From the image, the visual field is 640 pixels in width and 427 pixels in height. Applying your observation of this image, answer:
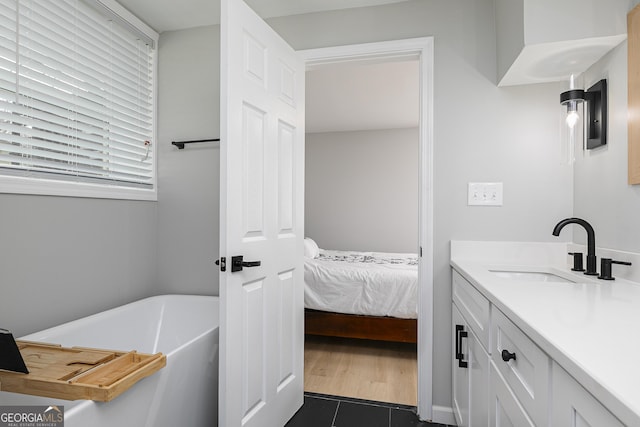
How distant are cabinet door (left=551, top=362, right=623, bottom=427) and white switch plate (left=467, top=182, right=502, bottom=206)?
1377mm

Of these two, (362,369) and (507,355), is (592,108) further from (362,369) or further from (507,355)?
(362,369)

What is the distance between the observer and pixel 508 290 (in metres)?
1.15

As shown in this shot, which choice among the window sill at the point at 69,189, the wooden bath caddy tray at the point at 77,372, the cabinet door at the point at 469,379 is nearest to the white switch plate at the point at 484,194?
the cabinet door at the point at 469,379

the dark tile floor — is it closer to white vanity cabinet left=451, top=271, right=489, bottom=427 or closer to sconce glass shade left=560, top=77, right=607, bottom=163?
white vanity cabinet left=451, top=271, right=489, bottom=427

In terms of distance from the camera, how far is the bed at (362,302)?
3062 mm

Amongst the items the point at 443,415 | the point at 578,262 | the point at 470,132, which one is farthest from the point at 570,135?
the point at 443,415

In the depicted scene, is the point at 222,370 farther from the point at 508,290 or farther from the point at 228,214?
the point at 508,290

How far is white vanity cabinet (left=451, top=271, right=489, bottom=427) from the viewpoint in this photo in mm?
1278

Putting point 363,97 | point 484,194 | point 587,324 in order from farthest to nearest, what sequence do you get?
point 363,97, point 484,194, point 587,324

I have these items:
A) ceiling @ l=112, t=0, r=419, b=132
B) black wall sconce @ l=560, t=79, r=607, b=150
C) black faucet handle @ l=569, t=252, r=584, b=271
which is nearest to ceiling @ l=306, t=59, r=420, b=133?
ceiling @ l=112, t=0, r=419, b=132

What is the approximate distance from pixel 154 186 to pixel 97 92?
68cm

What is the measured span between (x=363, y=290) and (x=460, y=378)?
4.85ft

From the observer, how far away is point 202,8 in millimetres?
2203

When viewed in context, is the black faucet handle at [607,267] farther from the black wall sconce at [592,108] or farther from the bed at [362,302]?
the bed at [362,302]
